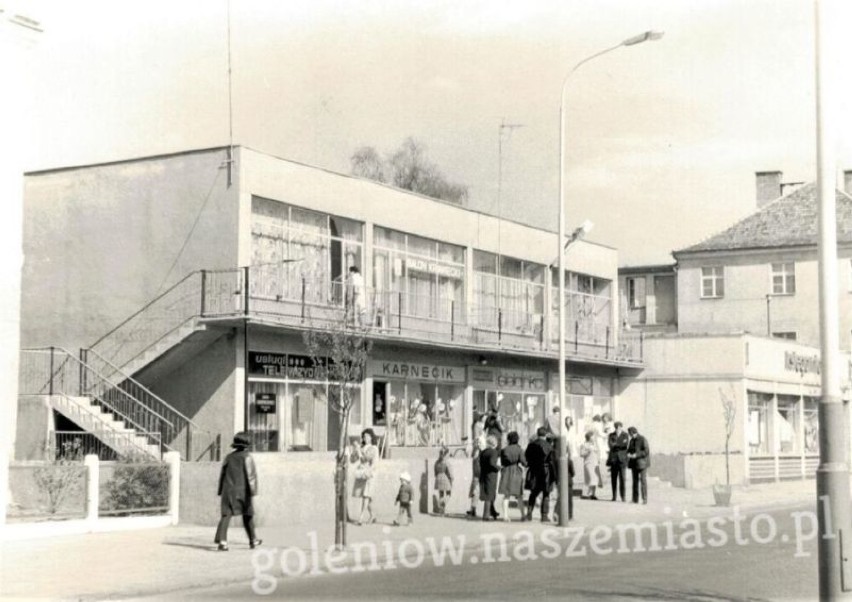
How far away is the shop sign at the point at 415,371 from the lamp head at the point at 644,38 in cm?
1242

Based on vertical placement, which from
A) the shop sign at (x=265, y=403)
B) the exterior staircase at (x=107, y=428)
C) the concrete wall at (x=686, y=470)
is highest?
the shop sign at (x=265, y=403)

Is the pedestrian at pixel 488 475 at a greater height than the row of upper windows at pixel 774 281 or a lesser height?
lesser

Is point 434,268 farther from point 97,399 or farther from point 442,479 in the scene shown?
point 97,399

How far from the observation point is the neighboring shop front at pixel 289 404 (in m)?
28.4

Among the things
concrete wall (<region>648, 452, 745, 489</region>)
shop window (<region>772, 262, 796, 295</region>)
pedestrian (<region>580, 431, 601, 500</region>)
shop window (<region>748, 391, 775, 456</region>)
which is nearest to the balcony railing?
shop window (<region>748, 391, 775, 456</region>)

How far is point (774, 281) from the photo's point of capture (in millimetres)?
60281

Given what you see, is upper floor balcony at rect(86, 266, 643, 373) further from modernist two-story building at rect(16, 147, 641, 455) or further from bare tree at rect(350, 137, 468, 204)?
bare tree at rect(350, 137, 468, 204)

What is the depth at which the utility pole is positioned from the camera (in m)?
10.3

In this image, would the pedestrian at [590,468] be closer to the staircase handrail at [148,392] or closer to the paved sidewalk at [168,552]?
the paved sidewalk at [168,552]

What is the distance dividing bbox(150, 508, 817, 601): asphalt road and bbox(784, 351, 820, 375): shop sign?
91.3ft

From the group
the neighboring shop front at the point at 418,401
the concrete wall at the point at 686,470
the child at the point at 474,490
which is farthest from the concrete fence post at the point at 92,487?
the concrete wall at the point at 686,470

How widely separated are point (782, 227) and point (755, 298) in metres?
3.83

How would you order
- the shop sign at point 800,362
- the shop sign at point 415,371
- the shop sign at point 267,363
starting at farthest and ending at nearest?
the shop sign at point 800,362 → the shop sign at point 415,371 → the shop sign at point 267,363

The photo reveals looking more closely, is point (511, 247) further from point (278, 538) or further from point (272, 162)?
point (278, 538)
